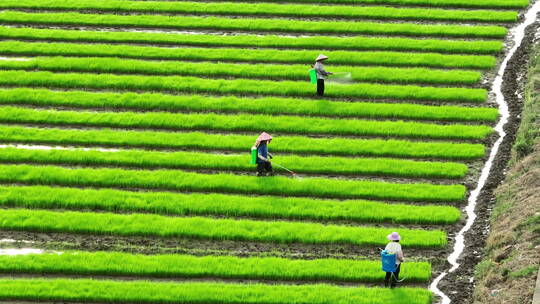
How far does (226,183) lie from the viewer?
23000 mm

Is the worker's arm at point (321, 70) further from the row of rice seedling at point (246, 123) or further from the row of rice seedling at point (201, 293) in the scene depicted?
the row of rice seedling at point (201, 293)

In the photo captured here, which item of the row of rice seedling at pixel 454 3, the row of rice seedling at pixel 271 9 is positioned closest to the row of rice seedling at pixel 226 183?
the row of rice seedling at pixel 271 9

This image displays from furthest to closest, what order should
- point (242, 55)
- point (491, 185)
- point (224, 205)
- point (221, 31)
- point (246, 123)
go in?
point (221, 31)
point (242, 55)
point (246, 123)
point (491, 185)
point (224, 205)

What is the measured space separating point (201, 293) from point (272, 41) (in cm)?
1378

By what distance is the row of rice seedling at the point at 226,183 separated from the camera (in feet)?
74.2

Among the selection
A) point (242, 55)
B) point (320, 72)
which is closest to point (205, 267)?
point (320, 72)

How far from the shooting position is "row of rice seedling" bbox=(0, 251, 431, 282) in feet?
64.0

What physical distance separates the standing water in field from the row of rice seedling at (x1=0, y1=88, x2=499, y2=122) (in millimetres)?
638

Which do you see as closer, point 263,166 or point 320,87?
point 263,166

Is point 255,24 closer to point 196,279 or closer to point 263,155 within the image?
point 263,155

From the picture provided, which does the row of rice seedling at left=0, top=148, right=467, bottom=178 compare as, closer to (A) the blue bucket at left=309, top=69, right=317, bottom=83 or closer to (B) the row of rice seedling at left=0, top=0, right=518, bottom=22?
(A) the blue bucket at left=309, top=69, right=317, bottom=83

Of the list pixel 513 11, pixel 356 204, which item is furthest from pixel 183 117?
pixel 513 11

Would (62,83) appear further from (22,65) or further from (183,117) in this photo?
(183,117)

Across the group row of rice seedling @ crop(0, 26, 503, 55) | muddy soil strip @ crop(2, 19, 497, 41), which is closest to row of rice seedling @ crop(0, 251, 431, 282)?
row of rice seedling @ crop(0, 26, 503, 55)
